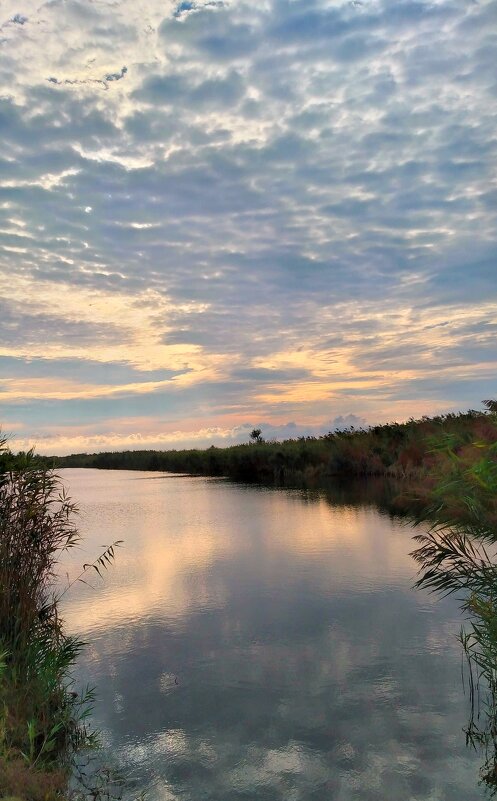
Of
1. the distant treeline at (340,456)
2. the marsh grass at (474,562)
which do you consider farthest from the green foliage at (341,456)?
the marsh grass at (474,562)

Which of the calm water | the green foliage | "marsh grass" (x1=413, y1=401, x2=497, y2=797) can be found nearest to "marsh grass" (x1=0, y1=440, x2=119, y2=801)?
the calm water

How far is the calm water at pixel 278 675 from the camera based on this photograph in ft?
23.0

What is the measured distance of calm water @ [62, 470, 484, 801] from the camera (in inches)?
275

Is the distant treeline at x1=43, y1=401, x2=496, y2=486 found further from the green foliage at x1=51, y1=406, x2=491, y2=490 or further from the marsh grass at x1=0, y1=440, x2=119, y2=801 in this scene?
the marsh grass at x1=0, y1=440, x2=119, y2=801

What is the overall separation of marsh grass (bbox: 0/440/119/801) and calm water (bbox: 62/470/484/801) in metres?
0.65

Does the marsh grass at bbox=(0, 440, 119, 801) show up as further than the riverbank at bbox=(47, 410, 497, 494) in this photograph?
No

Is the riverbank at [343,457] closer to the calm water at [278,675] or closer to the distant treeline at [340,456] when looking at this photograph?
the distant treeline at [340,456]

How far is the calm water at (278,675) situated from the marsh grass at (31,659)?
0.65 m

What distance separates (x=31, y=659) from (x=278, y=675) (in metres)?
3.82

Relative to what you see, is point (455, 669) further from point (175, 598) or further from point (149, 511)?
point (149, 511)

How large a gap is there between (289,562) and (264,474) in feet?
138

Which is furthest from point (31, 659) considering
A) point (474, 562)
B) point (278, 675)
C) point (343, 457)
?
point (343, 457)

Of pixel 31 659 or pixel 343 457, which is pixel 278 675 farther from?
pixel 343 457

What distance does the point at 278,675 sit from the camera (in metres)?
9.95
